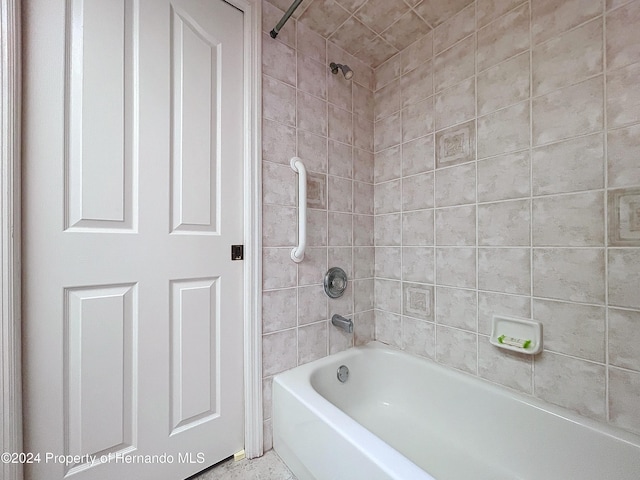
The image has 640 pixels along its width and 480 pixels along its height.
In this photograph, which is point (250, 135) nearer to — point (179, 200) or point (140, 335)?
point (179, 200)

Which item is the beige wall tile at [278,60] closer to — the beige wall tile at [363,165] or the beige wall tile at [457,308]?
the beige wall tile at [363,165]

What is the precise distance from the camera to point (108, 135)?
858mm

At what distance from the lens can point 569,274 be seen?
3.04 ft

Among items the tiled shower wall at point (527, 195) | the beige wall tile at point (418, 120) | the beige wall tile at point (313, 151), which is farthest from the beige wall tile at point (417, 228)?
the beige wall tile at point (313, 151)

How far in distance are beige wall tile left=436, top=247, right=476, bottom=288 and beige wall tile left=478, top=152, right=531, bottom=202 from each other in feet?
0.84

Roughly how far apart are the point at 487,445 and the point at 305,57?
1.92 metres

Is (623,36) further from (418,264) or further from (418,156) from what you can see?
(418,264)

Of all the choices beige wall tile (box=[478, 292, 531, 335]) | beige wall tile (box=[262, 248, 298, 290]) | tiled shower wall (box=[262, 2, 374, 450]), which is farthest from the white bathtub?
beige wall tile (box=[262, 248, 298, 290])

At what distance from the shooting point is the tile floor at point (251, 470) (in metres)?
1.02

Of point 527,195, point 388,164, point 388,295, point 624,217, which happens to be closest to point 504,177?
point 527,195

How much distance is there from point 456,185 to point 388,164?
0.43 meters

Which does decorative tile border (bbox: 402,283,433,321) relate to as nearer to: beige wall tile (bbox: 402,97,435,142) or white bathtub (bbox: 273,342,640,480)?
white bathtub (bbox: 273,342,640,480)

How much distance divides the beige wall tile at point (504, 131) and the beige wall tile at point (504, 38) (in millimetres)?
231

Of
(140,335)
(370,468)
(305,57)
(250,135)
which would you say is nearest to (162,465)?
(140,335)
